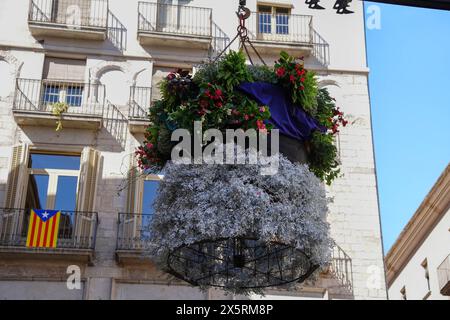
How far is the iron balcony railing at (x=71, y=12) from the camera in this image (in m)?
14.8

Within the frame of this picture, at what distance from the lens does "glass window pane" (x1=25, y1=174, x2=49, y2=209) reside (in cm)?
1323

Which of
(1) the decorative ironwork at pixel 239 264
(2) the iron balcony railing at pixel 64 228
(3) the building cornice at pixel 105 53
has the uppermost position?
(3) the building cornice at pixel 105 53

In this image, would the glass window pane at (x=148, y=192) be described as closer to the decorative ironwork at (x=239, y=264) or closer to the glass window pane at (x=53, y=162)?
the glass window pane at (x=53, y=162)

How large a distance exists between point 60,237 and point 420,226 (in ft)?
38.5

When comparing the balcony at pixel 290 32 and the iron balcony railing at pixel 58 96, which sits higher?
the balcony at pixel 290 32

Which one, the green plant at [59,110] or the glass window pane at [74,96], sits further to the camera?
the glass window pane at [74,96]

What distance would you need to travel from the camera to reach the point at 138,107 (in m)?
14.2

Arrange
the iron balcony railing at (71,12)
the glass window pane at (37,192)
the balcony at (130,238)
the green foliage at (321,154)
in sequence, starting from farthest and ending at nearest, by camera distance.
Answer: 1. the iron balcony railing at (71,12)
2. the glass window pane at (37,192)
3. the balcony at (130,238)
4. the green foliage at (321,154)

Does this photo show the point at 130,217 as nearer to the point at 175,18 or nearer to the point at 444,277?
the point at 175,18

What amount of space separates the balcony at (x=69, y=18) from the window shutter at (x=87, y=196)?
7.18 ft

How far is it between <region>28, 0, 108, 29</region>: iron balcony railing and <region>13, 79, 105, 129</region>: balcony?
47.4 inches

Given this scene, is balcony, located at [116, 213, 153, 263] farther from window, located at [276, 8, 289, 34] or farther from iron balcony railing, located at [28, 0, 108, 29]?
window, located at [276, 8, 289, 34]

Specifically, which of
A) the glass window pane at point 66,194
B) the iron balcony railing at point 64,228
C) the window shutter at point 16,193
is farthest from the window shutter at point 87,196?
the window shutter at point 16,193
